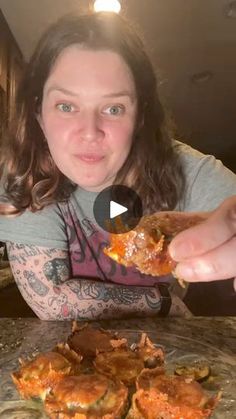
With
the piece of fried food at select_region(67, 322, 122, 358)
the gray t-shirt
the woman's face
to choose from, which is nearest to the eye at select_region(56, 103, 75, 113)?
the woman's face

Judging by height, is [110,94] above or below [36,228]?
above

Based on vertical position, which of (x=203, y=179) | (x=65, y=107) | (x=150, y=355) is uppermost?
(x=65, y=107)

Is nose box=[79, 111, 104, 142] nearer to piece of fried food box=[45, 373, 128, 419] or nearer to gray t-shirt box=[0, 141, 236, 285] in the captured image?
gray t-shirt box=[0, 141, 236, 285]

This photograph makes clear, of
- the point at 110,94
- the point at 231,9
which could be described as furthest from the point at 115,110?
the point at 231,9

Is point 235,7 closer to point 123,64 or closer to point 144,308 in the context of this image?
point 123,64

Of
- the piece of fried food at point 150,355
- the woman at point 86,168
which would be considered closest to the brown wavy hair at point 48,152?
the woman at point 86,168

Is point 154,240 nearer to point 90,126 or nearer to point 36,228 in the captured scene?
point 90,126
